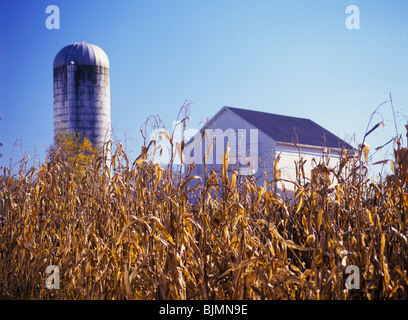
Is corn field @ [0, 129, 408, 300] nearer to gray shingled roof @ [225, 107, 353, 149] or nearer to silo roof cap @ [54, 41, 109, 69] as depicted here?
silo roof cap @ [54, 41, 109, 69]

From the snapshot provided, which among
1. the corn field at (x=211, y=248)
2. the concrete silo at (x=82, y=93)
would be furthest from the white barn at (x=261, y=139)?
the corn field at (x=211, y=248)

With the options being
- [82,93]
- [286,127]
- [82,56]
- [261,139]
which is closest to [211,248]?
[82,93]

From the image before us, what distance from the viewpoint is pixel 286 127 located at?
84.1ft

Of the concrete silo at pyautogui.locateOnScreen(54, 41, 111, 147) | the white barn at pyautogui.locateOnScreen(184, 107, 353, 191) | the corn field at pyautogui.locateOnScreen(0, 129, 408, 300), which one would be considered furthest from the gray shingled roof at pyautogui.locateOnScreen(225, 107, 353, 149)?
the corn field at pyautogui.locateOnScreen(0, 129, 408, 300)

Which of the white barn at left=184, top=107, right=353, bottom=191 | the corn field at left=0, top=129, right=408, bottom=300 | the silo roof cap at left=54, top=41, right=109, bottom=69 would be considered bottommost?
the corn field at left=0, top=129, right=408, bottom=300

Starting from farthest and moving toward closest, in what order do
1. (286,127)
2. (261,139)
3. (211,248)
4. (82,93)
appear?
(286,127) → (261,139) → (82,93) → (211,248)

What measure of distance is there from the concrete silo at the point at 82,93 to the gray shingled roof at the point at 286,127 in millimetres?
7003

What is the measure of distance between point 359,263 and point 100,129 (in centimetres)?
1801

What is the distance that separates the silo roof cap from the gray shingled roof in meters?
7.04

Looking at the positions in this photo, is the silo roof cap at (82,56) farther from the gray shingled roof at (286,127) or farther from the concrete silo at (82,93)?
the gray shingled roof at (286,127)

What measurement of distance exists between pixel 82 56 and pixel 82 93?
192 cm

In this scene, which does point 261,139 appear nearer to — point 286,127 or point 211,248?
point 286,127

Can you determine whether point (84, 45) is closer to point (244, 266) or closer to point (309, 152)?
point (309, 152)

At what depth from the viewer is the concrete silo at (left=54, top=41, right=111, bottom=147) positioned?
19641 millimetres
